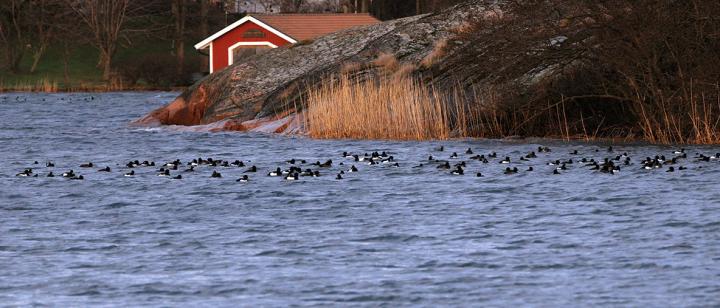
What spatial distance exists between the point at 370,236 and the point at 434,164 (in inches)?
362

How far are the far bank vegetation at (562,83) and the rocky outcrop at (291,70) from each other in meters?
2.64

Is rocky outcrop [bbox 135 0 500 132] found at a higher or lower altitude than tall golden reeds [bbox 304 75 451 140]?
higher

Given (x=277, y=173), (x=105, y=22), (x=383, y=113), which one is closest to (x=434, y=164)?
(x=277, y=173)

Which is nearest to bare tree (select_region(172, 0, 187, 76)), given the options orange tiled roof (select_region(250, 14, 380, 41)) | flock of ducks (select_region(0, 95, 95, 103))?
orange tiled roof (select_region(250, 14, 380, 41))

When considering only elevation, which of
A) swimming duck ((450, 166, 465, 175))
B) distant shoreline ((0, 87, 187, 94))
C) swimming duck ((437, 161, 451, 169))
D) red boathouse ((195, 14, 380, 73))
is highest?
red boathouse ((195, 14, 380, 73))

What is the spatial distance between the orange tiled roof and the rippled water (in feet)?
167

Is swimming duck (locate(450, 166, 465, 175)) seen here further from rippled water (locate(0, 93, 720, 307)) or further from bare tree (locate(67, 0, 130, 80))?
bare tree (locate(67, 0, 130, 80))

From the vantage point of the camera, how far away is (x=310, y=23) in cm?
8119

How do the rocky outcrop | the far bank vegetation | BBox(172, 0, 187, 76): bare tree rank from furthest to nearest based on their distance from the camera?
BBox(172, 0, 187, 76): bare tree, the rocky outcrop, the far bank vegetation

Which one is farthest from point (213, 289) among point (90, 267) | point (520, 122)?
point (520, 122)

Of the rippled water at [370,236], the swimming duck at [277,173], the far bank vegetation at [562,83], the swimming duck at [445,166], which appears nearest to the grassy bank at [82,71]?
the far bank vegetation at [562,83]

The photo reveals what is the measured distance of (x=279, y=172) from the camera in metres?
24.9

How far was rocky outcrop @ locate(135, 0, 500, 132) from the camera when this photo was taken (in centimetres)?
3841

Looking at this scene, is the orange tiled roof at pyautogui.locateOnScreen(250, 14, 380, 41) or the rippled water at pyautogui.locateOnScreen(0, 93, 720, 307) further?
the orange tiled roof at pyautogui.locateOnScreen(250, 14, 380, 41)
